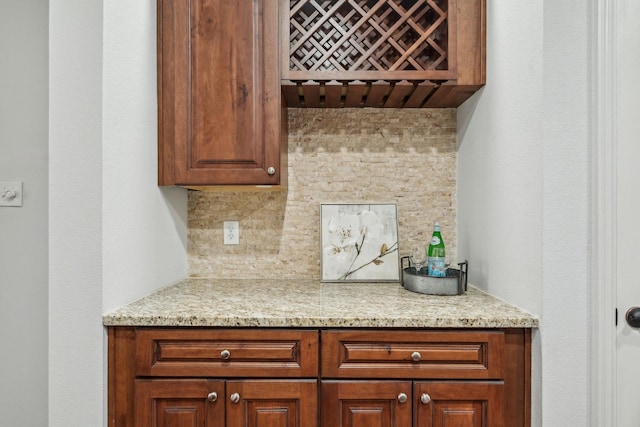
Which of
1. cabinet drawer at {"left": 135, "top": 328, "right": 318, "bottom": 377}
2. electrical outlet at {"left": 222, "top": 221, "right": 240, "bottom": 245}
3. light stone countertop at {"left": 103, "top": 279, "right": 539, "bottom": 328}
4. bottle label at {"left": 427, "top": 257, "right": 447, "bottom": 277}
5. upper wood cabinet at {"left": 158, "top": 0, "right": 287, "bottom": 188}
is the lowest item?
cabinet drawer at {"left": 135, "top": 328, "right": 318, "bottom": 377}

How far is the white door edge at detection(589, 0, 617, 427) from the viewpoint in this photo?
3.73 ft

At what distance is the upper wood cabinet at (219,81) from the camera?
1.57 metres

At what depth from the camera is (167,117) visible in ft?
5.22

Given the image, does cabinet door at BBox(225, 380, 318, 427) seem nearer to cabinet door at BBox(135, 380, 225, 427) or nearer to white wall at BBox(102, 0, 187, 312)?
cabinet door at BBox(135, 380, 225, 427)

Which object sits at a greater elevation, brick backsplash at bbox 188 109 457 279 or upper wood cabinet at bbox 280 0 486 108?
upper wood cabinet at bbox 280 0 486 108

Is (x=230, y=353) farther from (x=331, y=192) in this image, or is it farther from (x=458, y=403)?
(x=331, y=192)

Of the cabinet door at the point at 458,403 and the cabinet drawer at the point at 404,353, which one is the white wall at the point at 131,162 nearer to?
the cabinet drawer at the point at 404,353

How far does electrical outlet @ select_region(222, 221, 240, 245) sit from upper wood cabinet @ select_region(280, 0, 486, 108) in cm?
72

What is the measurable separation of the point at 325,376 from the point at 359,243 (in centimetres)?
75
